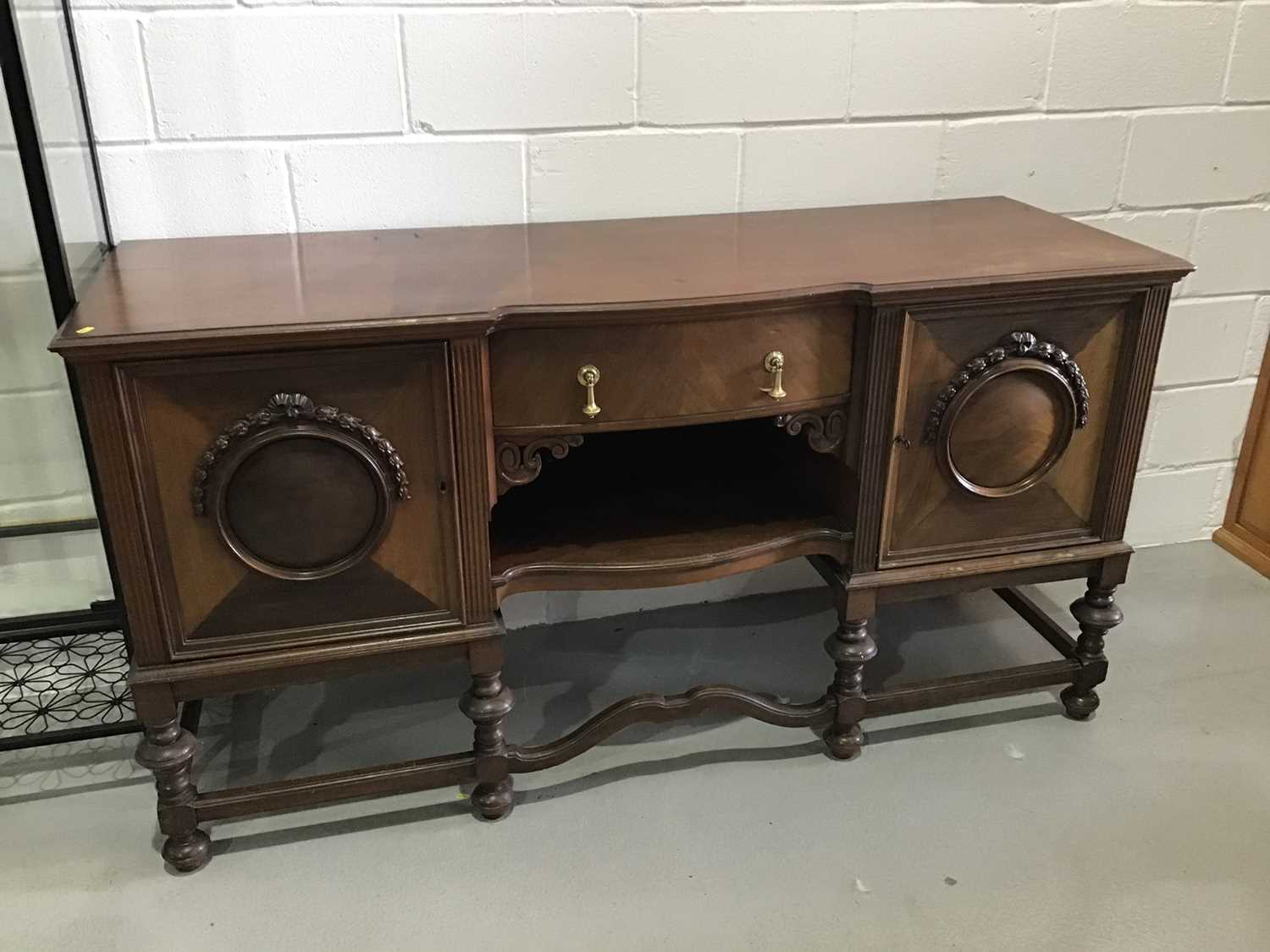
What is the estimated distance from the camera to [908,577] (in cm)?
187

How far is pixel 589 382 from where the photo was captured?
1.57 meters

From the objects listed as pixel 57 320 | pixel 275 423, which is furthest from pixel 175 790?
pixel 57 320

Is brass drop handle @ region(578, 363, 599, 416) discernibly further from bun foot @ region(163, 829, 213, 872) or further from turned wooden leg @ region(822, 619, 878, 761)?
bun foot @ region(163, 829, 213, 872)

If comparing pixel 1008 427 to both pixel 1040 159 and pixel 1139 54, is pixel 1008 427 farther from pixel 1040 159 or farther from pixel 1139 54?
pixel 1139 54

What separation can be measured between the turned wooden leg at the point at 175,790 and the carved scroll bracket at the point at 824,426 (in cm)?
104

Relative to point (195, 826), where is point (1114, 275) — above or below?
above

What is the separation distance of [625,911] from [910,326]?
0.99 meters

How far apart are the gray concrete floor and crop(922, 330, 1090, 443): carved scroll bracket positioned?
2.15 feet

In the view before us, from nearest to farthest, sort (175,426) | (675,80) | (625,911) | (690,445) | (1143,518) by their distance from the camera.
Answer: (175,426)
(625,911)
(675,80)
(690,445)
(1143,518)

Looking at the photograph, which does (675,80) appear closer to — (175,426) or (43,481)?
(175,426)

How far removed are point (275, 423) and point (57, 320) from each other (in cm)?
44

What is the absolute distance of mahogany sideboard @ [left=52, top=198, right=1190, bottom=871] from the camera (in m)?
1.49

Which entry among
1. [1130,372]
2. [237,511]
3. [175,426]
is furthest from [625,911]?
[1130,372]

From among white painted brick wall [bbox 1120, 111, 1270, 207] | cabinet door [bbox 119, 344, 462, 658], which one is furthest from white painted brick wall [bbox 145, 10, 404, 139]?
white painted brick wall [bbox 1120, 111, 1270, 207]
